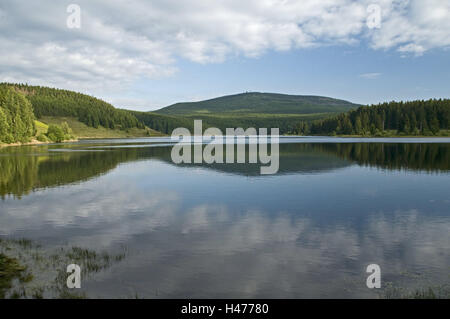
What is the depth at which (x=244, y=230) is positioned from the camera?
71.7 ft

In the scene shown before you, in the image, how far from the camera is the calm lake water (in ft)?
46.2

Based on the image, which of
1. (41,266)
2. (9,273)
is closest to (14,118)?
(41,266)

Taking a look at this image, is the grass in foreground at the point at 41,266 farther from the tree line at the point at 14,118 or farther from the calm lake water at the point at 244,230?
the tree line at the point at 14,118

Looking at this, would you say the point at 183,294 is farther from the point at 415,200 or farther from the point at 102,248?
the point at 415,200

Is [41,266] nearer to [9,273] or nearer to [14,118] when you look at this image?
[9,273]

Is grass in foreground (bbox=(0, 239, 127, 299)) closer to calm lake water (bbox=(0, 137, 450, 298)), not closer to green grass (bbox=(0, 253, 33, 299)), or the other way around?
green grass (bbox=(0, 253, 33, 299))

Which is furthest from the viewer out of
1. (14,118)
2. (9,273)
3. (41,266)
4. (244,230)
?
(14,118)

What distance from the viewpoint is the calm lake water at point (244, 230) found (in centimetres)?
1409

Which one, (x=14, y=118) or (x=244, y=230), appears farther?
(x=14, y=118)

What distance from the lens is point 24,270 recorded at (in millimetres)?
14992

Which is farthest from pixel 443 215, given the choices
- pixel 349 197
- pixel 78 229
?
pixel 78 229

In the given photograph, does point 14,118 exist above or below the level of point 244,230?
above

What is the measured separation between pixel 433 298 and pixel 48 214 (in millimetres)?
25617
